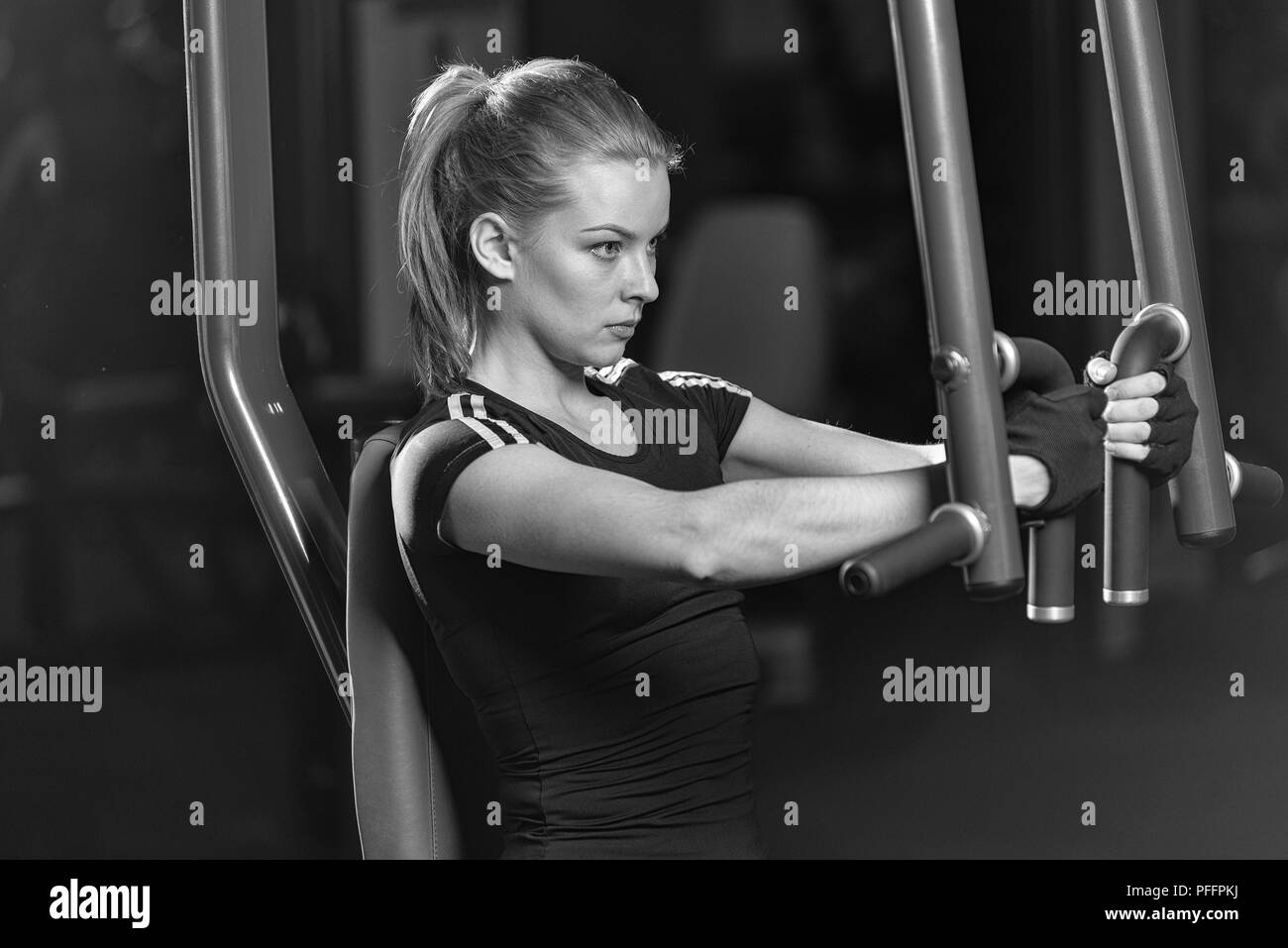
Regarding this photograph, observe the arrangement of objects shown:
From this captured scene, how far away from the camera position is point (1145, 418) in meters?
0.61

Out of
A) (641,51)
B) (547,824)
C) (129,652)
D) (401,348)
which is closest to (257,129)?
(401,348)

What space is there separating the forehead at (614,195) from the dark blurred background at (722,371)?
0.94 ft

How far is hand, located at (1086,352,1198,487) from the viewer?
0.61m

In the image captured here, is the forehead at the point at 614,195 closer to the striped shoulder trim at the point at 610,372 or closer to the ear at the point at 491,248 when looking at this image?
the ear at the point at 491,248

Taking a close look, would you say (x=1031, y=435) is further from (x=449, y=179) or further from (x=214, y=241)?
(x=214, y=241)

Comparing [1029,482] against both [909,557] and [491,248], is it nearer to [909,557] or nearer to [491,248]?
[909,557]

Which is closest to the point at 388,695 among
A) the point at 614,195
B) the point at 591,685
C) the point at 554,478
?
the point at 591,685

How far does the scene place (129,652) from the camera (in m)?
1.08

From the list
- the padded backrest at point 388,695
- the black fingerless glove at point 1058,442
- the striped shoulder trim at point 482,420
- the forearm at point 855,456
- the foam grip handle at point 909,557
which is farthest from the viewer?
the forearm at point 855,456

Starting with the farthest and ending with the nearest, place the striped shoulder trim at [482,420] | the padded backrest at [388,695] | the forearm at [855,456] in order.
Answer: the forearm at [855,456] → the padded backrest at [388,695] → the striped shoulder trim at [482,420]

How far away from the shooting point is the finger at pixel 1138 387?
0.61 m

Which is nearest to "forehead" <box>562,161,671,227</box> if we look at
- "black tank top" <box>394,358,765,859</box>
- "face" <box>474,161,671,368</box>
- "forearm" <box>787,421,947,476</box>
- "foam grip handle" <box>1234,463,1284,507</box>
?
"face" <box>474,161,671,368</box>

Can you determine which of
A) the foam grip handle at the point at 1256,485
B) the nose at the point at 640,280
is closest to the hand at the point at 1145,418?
the foam grip handle at the point at 1256,485

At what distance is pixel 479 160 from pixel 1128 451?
43 cm
